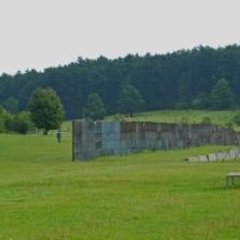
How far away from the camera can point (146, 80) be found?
18950cm

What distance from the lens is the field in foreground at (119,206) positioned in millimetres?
14578

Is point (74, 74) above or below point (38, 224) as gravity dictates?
above

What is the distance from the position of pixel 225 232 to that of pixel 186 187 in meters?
9.70

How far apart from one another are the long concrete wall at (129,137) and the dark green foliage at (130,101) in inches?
3794

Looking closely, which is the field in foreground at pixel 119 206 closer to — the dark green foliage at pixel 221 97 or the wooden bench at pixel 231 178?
the wooden bench at pixel 231 178

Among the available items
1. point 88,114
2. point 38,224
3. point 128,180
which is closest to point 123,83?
point 88,114

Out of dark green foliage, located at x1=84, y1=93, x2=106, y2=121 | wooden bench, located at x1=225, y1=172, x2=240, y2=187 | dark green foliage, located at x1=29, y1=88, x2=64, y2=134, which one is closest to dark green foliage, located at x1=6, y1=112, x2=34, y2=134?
dark green foliage, located at x1=29, y1=88, x2=64, y2=134

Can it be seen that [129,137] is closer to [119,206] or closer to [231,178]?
[231,178]

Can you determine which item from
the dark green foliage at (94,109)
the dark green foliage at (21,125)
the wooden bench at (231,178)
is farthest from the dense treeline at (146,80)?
the wooden bench at (231,178)

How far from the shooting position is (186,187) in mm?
24047

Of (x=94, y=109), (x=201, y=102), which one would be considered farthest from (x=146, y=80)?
(x=94, y=109)

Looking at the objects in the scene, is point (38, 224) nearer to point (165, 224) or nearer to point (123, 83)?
point (165, 224)

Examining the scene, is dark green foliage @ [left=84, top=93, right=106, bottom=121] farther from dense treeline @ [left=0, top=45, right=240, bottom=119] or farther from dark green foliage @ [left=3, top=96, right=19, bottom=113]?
dark green foliage @ [left=3, top=96, right=19, bottom=113]

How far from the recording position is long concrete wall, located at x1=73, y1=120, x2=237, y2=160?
4853 centimetres
